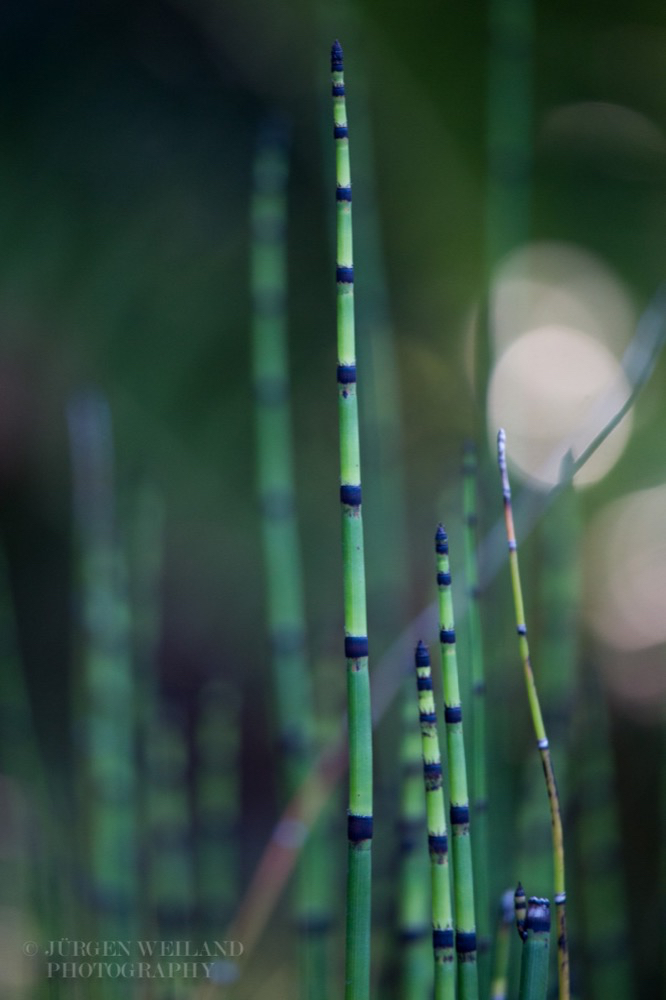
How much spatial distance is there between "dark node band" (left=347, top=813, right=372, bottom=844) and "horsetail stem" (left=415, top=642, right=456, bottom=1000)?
3 centimetres

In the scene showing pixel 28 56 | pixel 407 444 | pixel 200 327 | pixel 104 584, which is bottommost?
pixel 104 584

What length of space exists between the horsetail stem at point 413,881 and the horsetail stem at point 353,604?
0.17 m

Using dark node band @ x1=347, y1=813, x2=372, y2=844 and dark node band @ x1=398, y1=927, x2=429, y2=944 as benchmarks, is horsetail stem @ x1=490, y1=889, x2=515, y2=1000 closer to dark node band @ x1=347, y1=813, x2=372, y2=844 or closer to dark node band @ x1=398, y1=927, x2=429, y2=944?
dark node band @ x1=398, y1=927, x2=429, y2=944

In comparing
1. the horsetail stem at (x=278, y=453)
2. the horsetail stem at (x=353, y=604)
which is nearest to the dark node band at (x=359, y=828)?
the horsetail stem at (x=353, y=604)

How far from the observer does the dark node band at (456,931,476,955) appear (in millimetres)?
469

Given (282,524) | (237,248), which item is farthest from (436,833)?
(237,248)

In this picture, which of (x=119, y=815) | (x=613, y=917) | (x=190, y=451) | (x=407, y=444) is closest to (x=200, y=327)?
(x=190, y=451)

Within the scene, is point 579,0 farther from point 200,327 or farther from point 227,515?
point 227,515

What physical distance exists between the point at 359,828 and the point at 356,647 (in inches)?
3.7

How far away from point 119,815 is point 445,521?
1.21 ft

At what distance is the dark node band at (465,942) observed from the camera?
469 mm

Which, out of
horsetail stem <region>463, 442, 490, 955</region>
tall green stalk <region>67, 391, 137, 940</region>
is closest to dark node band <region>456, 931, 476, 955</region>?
horsetail stem <region>463, 442, 490, 955</region>

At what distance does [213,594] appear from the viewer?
31.9 inches

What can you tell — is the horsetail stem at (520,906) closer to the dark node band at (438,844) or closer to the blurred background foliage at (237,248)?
the dark node band at (438,844)
